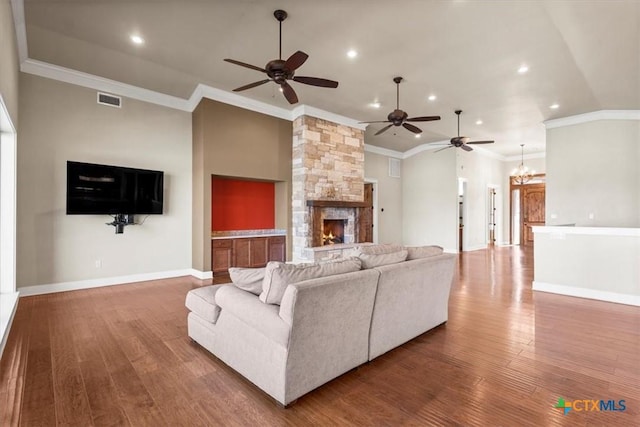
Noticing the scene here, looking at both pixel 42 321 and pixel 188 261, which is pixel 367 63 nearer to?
pixel 188 261

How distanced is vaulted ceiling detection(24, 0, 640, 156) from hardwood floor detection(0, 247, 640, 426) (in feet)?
11.3

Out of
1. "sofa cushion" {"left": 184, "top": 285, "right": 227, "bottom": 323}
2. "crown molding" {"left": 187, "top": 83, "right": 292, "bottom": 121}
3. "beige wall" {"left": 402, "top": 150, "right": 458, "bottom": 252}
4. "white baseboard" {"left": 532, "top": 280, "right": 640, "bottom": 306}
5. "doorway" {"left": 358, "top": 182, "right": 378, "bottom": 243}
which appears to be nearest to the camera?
"sofa cushion" {"left": 184, "top": 285, "right": 227, "bottom": 323}

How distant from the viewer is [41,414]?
186 centimetres

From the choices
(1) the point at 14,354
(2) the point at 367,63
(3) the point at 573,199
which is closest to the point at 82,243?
(1) the point at 14,354

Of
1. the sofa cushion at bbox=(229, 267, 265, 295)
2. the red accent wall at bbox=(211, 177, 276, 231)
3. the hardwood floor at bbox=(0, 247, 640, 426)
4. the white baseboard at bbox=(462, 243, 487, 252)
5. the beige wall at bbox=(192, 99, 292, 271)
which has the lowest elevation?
the hardwood floor at bbox=(0, 247, 640, 426)

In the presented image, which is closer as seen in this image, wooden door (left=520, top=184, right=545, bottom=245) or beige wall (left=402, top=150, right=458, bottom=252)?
beige wall (left=402, top=150, right=458, bottom=252)

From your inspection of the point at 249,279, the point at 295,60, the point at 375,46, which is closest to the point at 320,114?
the point at 375,46

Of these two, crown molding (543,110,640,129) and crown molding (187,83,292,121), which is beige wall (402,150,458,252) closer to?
crown molding (543,110,640,129)

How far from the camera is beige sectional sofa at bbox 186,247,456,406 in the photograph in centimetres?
189

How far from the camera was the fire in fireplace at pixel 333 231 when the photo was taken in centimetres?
742

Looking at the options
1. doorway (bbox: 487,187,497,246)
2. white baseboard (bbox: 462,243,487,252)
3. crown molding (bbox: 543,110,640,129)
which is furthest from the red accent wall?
doorway (bbox: 487,187,497,246)

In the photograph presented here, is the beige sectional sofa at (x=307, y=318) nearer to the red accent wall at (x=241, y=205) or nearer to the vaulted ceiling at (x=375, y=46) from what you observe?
the vaulted ceiling at (x=375, y=46)

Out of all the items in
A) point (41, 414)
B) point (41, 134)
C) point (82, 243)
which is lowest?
point (41, 414)

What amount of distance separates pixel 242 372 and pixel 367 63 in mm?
4340
